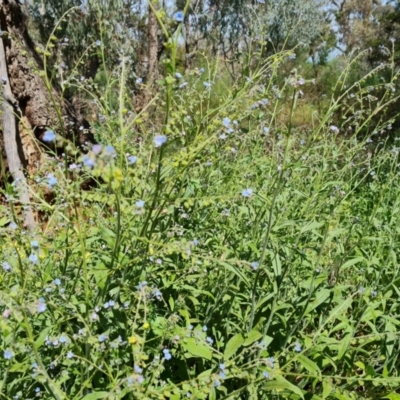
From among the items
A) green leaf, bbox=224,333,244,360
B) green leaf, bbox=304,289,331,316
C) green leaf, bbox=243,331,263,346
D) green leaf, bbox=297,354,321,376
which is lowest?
green leaf, bbox=297,354,321,376

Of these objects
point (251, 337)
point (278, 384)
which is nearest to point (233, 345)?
point (251, 337)

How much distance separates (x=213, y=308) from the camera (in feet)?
7.31

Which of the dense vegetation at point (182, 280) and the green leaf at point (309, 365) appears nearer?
the dense vegetation at point (182, 280)

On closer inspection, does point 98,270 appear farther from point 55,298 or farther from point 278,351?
point 278,351

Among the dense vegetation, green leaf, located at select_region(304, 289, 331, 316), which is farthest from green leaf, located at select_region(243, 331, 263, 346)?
green leaf, located at select_region(304, 289, 331, 316)

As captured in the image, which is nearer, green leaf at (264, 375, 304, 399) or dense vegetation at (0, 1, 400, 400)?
dense vegetation at (0, 1, 400, 400)

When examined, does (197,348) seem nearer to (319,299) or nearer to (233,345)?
(233,345)

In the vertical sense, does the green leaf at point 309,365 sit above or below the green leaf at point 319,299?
below

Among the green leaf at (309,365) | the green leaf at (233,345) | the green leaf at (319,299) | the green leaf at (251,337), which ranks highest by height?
the green leaf at (251,337)

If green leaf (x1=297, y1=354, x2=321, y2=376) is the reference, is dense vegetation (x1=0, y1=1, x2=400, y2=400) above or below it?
above

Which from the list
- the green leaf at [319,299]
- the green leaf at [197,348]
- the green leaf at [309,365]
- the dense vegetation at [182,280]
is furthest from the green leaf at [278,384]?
the green leaf at [319,299]

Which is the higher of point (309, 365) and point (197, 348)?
point (197, 348)

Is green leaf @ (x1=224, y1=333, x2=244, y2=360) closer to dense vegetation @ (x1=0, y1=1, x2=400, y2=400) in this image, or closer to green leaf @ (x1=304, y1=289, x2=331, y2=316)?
dense vegetation @ (x1=0, y1=1, x2=400, y2=400)

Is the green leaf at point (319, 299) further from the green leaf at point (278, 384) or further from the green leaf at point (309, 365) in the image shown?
the green leaf at point (278, 384)
